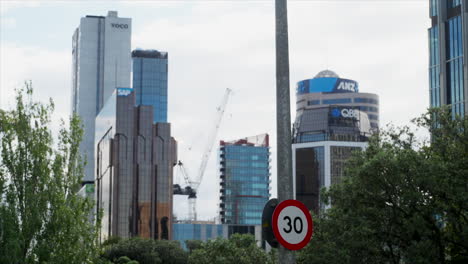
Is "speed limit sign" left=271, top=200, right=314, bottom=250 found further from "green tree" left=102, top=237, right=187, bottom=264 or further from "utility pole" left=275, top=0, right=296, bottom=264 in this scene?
"green tree" left=102, top=237, right=187, bottom=264

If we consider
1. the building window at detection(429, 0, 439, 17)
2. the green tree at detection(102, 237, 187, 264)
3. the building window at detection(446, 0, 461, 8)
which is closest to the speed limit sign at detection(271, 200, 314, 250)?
the green tree at detection(102, 237, 187, 264)

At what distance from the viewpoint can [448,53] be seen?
117500 millimetres

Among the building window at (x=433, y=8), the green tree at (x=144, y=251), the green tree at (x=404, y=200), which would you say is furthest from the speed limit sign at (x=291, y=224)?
the building window at (x=433, y=8)

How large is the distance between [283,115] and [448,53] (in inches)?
4334

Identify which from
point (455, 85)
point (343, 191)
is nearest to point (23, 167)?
point (343, 191)

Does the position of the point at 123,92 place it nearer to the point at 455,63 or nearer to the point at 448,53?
the point at 448,53

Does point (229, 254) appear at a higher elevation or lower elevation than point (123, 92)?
lower

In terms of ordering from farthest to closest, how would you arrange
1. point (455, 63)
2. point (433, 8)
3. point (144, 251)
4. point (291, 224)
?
point (433, 8)
point (455, 63)
point (144, 251)
point (291, 224)

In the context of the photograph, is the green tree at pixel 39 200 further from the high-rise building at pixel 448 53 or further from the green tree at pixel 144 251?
the high-rise building at pixel 448 53

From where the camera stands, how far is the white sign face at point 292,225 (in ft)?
40.3

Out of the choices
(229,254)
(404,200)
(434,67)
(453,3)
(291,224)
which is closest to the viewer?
(291,224)

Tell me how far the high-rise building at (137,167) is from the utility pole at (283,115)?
169m

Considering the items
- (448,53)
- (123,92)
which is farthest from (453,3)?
(123,92)

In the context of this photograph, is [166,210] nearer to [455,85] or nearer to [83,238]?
[455,85]
